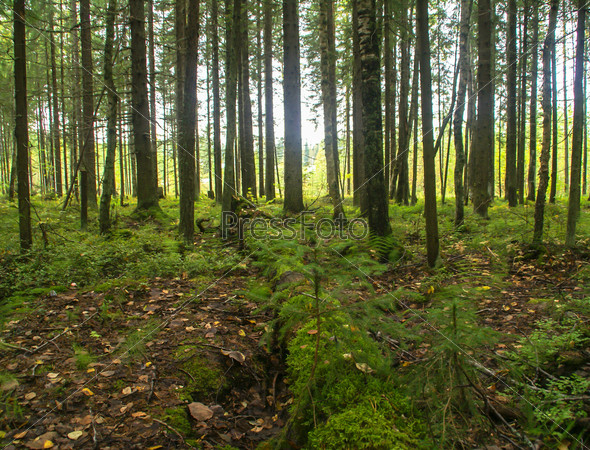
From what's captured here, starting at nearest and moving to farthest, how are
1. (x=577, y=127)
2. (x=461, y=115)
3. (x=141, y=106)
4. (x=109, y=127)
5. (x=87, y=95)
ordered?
(x=577, y=127), (x=109, y=127), (x=461, y=115), (x=87, y=95), (x=141, y=106)

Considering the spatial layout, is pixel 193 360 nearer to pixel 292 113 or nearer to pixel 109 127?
pixel 109 127

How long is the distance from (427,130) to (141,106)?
9474 millimetres

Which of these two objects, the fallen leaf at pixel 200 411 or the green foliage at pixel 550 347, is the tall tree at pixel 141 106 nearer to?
the fallen leaf at pixel 200 411

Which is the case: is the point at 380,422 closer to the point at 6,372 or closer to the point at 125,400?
the point at 125,400

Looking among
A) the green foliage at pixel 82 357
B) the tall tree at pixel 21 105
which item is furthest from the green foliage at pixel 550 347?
the tall tree at pixel 21 105

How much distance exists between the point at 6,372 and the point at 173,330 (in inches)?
57.4

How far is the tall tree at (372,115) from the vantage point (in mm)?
6695

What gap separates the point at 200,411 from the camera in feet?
8.48

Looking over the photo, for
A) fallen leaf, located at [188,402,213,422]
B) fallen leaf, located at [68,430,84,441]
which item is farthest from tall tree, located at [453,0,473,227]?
fallen leaf, located at [68,430,84,441]

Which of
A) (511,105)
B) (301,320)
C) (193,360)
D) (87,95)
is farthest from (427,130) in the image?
(511,105)

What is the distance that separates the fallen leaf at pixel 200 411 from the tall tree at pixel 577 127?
23.0 ft

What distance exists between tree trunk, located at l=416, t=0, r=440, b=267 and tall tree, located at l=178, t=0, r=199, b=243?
4726 millimetres

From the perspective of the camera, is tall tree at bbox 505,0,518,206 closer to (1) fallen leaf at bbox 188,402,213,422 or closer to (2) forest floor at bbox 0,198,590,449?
(2) forest floor at bbox 0,198,590,449

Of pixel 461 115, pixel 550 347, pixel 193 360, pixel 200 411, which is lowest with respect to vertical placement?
pixel 200 411
